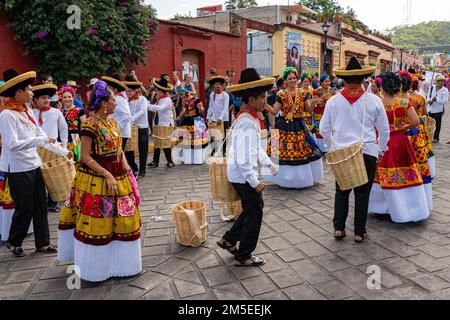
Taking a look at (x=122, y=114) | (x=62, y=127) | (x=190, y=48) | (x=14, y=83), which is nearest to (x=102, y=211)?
(x=14, y=83)

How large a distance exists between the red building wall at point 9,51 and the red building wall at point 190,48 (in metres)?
3.89

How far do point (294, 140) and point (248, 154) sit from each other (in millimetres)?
3265

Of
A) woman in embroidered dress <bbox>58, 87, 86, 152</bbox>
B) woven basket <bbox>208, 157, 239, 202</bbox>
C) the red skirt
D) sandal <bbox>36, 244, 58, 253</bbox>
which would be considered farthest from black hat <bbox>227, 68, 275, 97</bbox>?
woman in embroidered dress <bbox>58, 87, 86, 152</bbox>

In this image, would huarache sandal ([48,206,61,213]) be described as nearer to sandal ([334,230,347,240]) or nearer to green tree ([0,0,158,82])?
sandal ([334,230,347,240])

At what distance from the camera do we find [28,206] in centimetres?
421

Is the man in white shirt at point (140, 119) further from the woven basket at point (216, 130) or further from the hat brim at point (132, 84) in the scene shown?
the woven basket at point (216, 130)

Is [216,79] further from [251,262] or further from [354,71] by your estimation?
[251,262]

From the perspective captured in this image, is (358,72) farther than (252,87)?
Yes

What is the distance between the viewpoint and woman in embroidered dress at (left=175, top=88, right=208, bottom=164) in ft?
29.0

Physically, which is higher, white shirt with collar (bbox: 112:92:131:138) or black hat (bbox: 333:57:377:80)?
black hat (bbox: 333:57:377:80)

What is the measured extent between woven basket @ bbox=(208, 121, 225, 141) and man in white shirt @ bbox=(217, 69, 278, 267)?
6432mm
